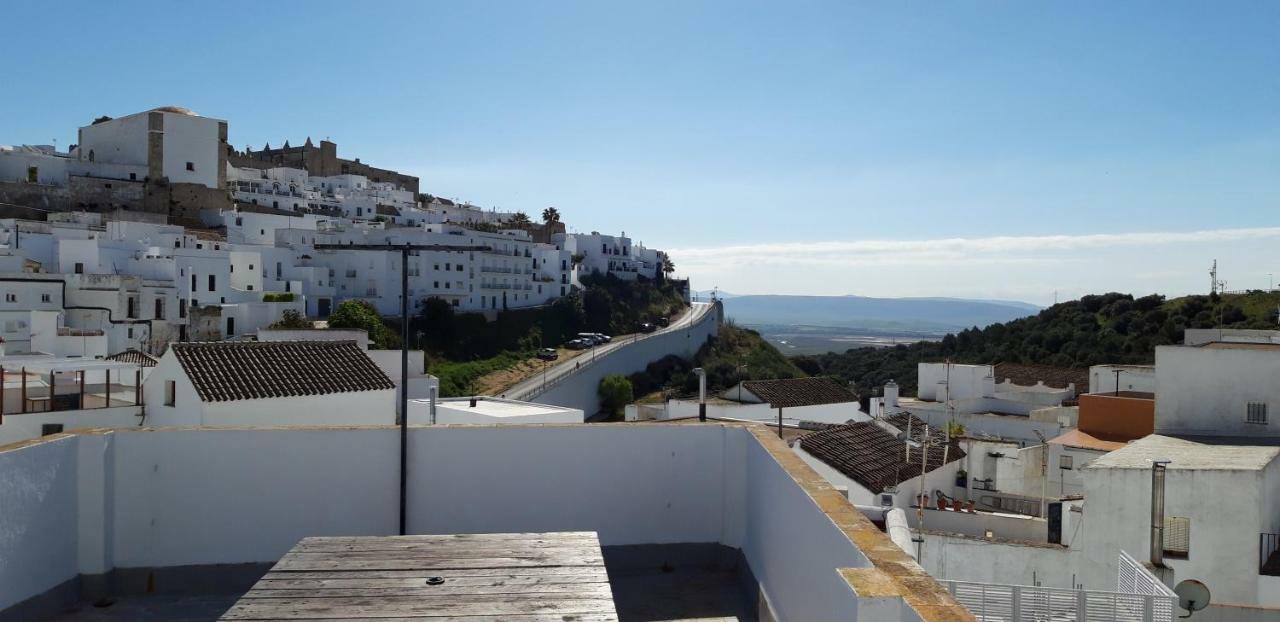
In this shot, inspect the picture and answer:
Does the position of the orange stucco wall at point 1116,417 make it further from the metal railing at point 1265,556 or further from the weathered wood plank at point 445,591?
the weathered wood plank at point 445,591

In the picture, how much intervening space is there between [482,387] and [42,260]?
16530 millimetres

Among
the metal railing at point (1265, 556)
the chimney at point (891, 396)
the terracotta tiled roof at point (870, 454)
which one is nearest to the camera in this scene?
the metal railing at point (1265, 556)

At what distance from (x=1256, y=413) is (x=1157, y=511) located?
3.72 meters

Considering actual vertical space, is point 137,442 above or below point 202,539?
above

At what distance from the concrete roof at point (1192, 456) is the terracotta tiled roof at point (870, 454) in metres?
3.40

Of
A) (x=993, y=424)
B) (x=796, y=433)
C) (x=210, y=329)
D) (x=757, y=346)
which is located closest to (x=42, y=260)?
(x=210, y=329)

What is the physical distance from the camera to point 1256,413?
11.7 meters

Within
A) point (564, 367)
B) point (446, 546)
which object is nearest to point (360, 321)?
point (564, 367)

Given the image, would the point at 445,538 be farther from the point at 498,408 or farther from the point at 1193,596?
the point at 498,408

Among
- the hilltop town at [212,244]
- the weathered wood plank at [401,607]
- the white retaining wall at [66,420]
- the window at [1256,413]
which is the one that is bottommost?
the white retaining wall at [66,420]

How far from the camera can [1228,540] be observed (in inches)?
365

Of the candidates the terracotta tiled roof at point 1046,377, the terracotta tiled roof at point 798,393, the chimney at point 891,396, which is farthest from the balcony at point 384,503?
the terracotta tiled roof at point 1046,377

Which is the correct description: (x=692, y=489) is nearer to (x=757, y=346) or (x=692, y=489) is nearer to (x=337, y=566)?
(x=337, y=566)

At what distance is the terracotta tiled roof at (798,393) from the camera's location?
79.3 feet
